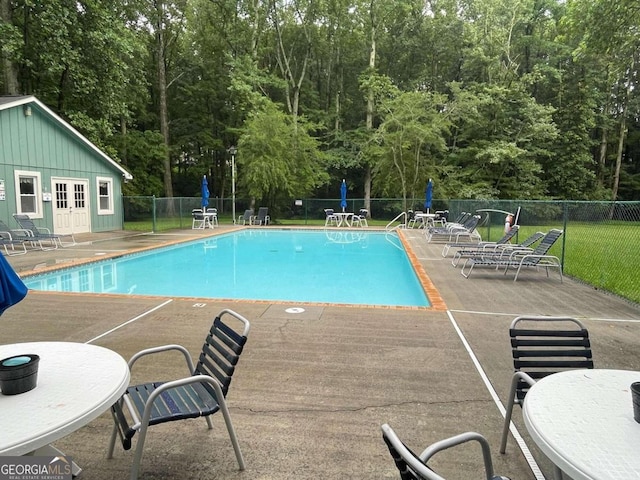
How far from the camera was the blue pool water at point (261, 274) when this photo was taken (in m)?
7.50

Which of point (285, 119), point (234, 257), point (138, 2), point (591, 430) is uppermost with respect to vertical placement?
point (138, 2)

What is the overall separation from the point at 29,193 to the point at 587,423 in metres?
15.7

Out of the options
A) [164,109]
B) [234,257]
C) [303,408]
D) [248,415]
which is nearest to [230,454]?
[248,415]

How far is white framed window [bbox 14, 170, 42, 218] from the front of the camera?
12.8 metres

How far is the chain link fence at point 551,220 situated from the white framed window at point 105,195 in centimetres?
153

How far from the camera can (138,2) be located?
810 inches

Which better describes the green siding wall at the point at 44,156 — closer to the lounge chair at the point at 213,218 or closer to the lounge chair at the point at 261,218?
the lounge chair at the point at 213,218

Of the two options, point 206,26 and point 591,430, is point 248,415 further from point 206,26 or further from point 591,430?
point 206,26

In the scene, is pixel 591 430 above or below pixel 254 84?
below

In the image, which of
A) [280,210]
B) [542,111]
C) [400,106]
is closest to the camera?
[400,106]

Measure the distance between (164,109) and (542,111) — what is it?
790 inches

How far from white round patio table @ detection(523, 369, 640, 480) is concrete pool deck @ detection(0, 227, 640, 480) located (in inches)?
25.0

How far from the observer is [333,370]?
11.6ft

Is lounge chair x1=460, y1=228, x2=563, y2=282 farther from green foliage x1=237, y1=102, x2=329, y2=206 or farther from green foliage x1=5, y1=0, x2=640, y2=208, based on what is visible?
green foliage x1=237, y1=102, x2=329, y2=206
